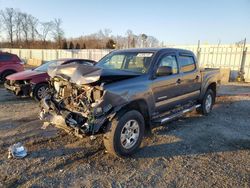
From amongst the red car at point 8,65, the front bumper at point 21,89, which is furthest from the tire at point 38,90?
the red car at point 8,65

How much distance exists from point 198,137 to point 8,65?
1019 cm

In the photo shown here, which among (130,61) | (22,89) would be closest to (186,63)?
(130,61)

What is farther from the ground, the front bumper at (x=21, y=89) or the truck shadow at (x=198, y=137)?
the front bumper at (x=21, y=89)

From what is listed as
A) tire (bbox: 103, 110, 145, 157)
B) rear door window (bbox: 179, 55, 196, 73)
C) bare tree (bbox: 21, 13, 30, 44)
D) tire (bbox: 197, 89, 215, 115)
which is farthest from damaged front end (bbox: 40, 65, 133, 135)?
bare tree (bbox: 21, 13, 30, 44)

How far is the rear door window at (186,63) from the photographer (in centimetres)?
583

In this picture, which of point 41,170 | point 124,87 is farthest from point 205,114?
point 41,170

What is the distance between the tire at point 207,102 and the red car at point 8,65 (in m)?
9.45

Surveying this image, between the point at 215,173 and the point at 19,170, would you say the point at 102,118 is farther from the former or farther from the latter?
the point at 215,173

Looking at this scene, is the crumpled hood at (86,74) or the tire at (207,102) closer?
the crumpled hood at (86,74)

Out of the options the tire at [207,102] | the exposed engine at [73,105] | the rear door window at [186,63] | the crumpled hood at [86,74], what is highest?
the rear door window at [186,63]

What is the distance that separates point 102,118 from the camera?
3.82 m

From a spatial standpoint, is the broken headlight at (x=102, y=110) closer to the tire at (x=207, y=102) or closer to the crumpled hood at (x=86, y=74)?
the crumpled hood at (x=86, y=74)

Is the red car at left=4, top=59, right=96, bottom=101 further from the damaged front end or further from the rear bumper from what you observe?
the damaged front end

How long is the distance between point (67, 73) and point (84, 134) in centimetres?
124
